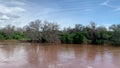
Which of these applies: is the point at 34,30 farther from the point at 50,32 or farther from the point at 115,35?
the point at 115,35

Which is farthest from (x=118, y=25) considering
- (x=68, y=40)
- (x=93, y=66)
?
(x=93, y=66)

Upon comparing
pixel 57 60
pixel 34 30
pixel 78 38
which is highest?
pixel 34 30

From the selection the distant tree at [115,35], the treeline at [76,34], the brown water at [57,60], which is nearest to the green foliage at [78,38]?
the treeline at [76,34]

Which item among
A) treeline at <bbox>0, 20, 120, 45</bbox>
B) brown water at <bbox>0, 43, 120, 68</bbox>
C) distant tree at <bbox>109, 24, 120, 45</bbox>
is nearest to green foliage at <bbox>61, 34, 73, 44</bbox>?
treeline at <bbox>0, 20, 120, 45</bbox>

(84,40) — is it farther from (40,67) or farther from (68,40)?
(40,67)

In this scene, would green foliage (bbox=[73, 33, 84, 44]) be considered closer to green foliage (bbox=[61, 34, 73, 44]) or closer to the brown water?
green foliage (bbox=[61, 34, 73, 44])

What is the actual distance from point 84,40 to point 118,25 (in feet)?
21.7

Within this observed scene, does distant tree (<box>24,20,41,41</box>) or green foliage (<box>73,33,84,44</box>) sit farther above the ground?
distant tree (<box>24,20,41,41</box>)

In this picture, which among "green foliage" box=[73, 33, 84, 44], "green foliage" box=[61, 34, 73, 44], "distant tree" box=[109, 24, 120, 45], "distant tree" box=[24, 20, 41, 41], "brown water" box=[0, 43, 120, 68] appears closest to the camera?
"brown water" box=[0, 43, 120, 68]

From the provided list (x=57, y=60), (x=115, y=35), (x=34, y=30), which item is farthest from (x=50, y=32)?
(x=57, y=60)

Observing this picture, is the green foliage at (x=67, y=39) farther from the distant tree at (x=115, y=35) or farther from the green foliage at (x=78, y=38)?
the distant tree at (x=115, y=35)

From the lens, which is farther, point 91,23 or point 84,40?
point 91,23

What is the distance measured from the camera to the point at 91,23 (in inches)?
1534

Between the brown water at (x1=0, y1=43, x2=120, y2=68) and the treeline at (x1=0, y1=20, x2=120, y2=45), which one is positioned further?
the treeline at (x1=0, y1=20, x2=120, y2=45)
